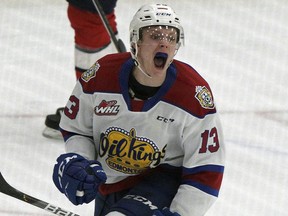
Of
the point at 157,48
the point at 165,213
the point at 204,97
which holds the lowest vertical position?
the point at 165,213

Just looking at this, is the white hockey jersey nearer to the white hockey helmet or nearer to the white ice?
the white hockey helmet

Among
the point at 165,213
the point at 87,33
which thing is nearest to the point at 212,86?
the point at 87,33

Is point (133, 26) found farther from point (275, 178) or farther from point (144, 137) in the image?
point (275, 178)

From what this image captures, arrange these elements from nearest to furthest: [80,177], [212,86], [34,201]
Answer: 1. [80,177]
2. [34,201]
3. [212,86]

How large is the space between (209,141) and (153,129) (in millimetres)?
146

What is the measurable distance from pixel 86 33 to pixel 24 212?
0.85 meters

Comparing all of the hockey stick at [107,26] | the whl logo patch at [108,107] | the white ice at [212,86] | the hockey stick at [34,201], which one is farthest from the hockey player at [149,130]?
the hockey stick at [107,26]

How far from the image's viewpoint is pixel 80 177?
2.26m

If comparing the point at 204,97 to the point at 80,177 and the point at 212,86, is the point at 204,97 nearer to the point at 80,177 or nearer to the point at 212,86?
the point at 80,177

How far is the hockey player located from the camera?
229 cm

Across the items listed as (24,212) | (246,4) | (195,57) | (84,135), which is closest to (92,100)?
(84,135)

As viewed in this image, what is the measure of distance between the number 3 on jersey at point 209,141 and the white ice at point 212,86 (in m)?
0.91

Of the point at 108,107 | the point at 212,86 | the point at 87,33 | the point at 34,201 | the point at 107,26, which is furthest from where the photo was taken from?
the point at 212,86

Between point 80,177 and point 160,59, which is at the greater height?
point 160,59
